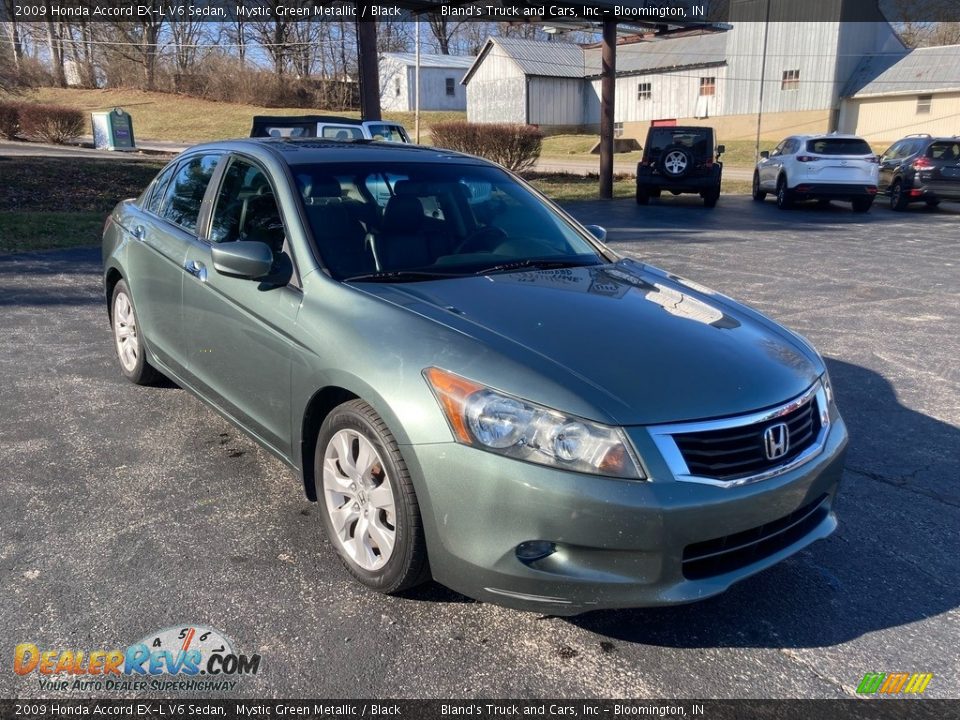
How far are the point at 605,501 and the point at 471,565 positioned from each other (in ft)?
1.62

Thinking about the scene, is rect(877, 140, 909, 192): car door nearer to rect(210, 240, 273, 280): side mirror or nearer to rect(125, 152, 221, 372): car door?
rect(125, 152, 221, 372): car door

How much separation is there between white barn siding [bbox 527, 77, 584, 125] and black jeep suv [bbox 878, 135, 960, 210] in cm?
3366

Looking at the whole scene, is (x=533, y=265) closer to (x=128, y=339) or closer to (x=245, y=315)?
(x=245, y=315)

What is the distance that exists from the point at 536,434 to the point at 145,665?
4.84ft

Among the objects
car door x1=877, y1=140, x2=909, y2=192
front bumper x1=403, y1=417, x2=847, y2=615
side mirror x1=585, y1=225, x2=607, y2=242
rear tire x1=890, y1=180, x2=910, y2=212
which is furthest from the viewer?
car door x1=877, y1=140, x2=909, y2=192

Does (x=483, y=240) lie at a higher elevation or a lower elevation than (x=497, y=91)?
lower

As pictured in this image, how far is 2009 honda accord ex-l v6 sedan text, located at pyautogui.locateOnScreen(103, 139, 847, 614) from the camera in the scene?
2557 mm

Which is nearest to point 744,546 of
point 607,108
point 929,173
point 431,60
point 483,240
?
point 483,240

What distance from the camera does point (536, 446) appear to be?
2.56m

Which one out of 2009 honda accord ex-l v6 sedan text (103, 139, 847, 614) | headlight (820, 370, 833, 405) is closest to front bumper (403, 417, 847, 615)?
2009 honda accord ex-l v6 sedan text (103, 139, 847, 614)

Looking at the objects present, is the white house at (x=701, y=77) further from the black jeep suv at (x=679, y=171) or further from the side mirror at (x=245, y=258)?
the side mirror at (x=245, y=258)

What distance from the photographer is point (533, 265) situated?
12.8ft

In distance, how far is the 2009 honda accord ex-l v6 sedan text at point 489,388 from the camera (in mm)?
2557

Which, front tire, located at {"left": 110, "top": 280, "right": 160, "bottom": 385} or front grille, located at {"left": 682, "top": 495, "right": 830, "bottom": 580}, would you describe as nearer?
front grille, located at {"left": 682, "top": 495, "right": 830, "bottom": 580}
